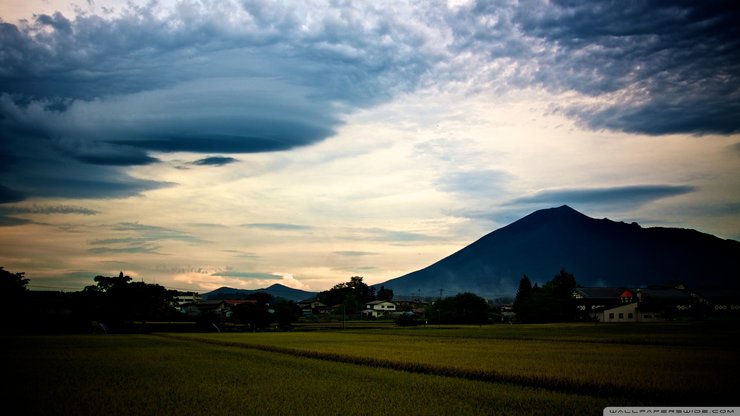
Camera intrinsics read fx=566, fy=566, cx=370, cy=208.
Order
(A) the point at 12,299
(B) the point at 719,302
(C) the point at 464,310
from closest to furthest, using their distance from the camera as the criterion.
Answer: (A) the point at 12,299, (C) the point at 464,310, (B) the point at 719,302

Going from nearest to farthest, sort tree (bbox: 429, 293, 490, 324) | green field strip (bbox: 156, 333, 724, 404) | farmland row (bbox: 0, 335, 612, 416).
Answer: farmland row (bbox: 0, 335, 612, 416), green field strip (bbox: 156, 333, 724, 404), tree (bbox: 429, 293, 490, 324)

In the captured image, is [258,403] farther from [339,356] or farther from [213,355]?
[213,355]

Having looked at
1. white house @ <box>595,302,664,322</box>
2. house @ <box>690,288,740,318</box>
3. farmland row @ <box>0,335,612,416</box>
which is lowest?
farmland row @ <box>0,335,612,416</box>

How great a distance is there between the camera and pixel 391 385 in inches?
742

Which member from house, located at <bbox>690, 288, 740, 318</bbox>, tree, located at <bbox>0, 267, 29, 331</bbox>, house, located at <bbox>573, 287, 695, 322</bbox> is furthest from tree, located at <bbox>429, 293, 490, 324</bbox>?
tree, located at <bbox>0, 267, 29, 331</bbox>

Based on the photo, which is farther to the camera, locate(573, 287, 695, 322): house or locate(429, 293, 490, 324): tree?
locate(429, 293, 490, 324): tree

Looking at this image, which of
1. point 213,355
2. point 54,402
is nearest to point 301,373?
point 54,402

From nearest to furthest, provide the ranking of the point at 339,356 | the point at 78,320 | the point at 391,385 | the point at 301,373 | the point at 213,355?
the point at 391,385
the point at 301,373
the point at 339,356
the point at 213,355
the point at 78,320

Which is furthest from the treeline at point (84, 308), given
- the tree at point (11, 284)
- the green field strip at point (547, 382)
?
the green field strip at point (547, 382)

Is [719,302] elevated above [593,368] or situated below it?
above

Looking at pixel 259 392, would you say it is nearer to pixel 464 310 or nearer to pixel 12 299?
pixel 12 299

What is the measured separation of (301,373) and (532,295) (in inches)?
3365

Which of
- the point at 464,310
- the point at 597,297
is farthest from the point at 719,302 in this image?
the point at 464,310

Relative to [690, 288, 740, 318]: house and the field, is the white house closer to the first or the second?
[690, 288, 740, 318]: house
